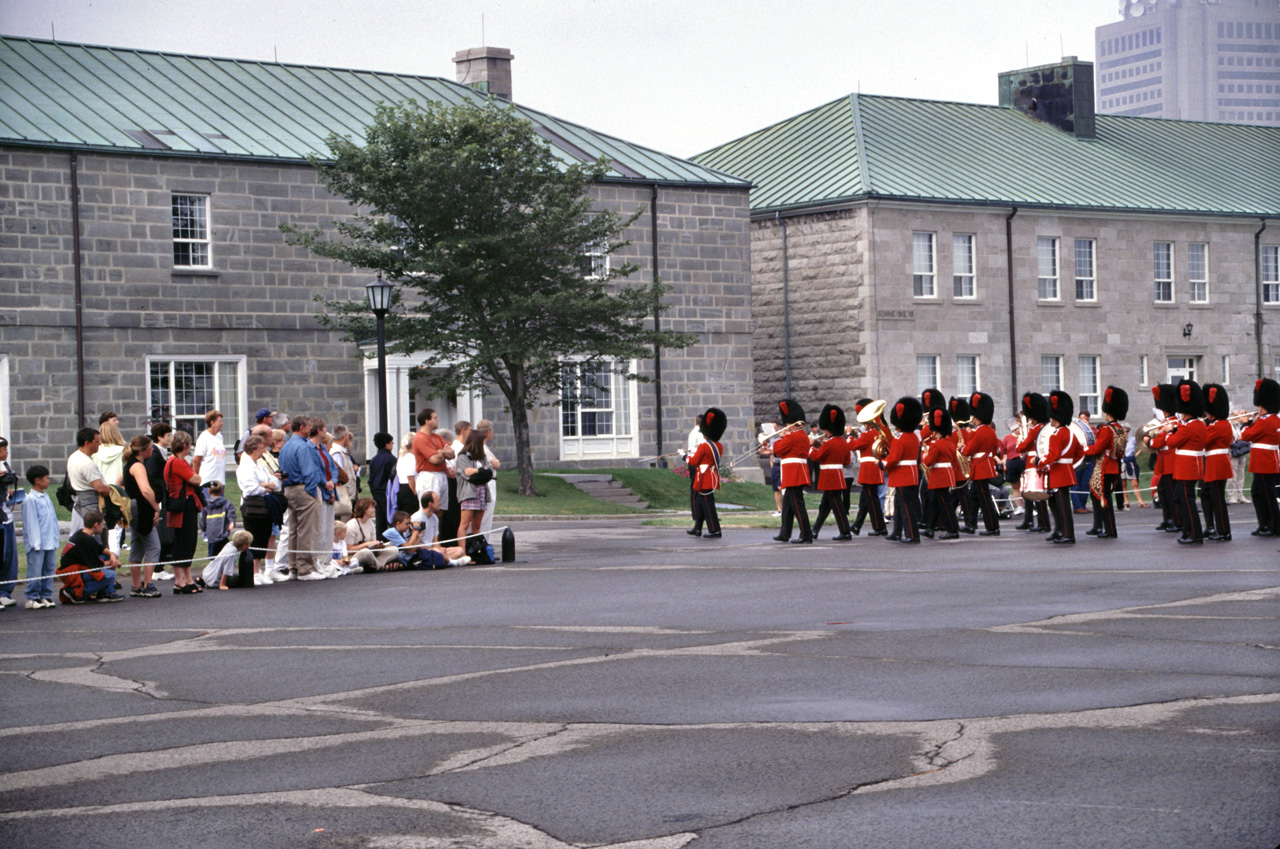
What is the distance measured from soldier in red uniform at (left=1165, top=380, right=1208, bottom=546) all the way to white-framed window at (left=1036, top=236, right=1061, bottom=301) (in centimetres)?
2508

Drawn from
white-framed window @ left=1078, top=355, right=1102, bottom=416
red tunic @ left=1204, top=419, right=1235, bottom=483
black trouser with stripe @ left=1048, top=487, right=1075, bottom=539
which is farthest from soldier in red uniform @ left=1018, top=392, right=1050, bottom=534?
white-framed window @ left=1078, top=355, right=1102, bottom=416

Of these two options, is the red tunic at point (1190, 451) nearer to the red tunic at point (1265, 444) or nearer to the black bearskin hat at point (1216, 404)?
the black bearskin hat at point (1216, 404)

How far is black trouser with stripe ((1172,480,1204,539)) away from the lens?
19656 mm

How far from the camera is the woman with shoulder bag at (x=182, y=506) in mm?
16938

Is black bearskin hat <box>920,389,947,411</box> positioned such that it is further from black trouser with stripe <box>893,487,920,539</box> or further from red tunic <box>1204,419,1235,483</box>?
red tunic <box>1204,419,1235,483</box>

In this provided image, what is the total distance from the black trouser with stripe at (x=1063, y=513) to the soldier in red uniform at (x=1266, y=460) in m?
2.29

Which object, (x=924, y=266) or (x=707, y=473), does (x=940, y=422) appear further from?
(x=924, y=266)

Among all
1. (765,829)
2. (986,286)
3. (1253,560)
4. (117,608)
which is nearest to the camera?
(765,829)

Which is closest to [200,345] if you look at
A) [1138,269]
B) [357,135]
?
[357,135]

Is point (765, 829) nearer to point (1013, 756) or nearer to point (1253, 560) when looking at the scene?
point (1013, 756)

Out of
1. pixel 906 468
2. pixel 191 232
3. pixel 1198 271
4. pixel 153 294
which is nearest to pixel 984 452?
pixel 906 468

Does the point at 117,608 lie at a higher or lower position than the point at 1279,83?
lower

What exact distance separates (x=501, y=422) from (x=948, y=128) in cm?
1737

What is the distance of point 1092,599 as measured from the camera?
1366cm
